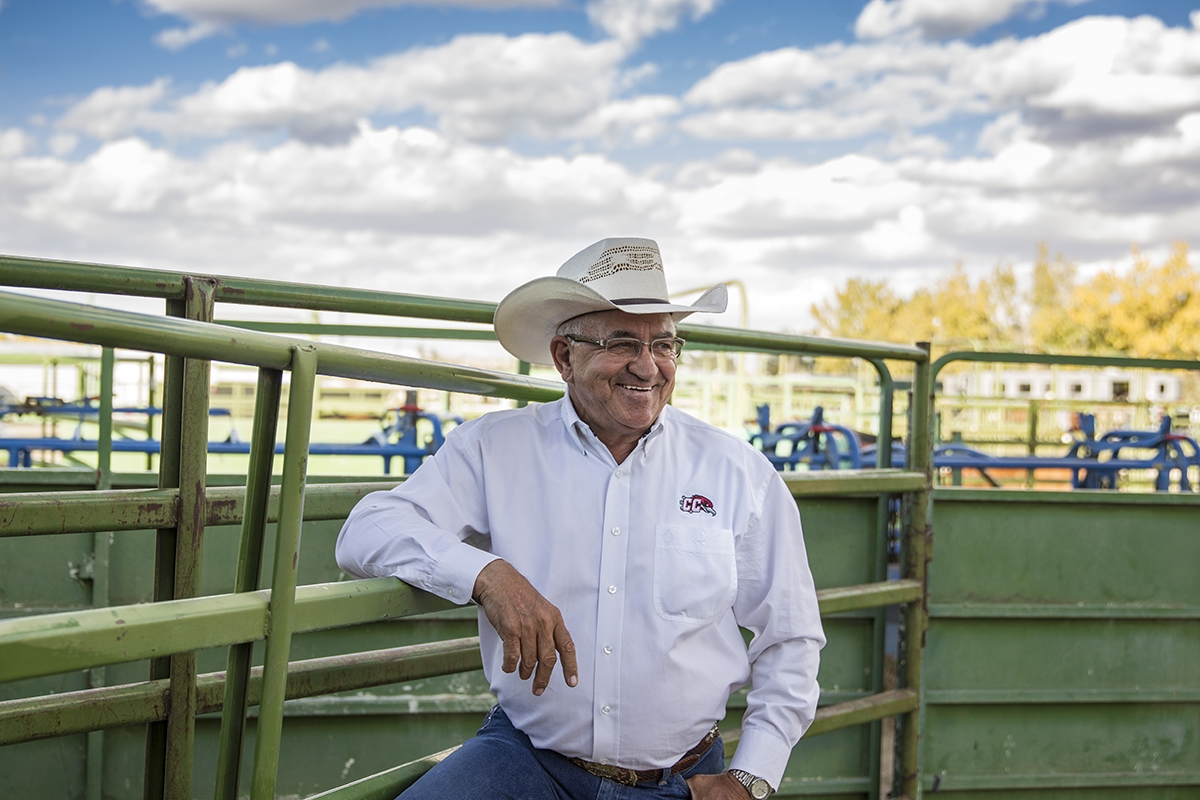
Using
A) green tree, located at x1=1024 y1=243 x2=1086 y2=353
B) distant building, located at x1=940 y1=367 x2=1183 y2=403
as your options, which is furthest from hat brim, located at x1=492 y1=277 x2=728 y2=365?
green tree, located at x1=1024 y1=243 x2=1086 y2=353

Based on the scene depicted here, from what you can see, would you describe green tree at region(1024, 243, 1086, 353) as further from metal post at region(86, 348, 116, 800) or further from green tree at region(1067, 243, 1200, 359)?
metal post at region(86, 348, 116, 800)

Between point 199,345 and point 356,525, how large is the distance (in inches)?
22.9

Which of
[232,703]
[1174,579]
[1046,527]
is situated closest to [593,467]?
[232,703]

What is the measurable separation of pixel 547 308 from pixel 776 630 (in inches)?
32.3

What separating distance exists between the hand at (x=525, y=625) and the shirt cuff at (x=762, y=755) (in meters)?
0.46

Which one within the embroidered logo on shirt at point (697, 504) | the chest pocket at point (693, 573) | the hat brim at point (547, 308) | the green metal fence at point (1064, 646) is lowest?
the green metal fence at point (1064, 646)

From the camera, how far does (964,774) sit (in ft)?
11.7

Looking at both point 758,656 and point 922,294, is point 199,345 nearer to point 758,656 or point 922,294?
point 758,656

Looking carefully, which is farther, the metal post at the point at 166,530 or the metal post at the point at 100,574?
the metal post at the point at 100,574

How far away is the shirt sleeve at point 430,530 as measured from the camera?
1673 millimetres

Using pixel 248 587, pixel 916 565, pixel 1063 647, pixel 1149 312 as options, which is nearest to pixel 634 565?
pixel 248 587

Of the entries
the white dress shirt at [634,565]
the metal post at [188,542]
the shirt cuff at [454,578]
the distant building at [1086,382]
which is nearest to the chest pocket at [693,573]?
the white dress shirt at [634,565]

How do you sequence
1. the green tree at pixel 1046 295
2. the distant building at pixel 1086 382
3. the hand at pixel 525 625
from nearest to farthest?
the hand at pixel 525 625
the distant building at pixel 1086 382
the green tree at pixel 1046 295

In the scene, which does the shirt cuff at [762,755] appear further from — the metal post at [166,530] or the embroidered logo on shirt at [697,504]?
the metal post at [166,530]
